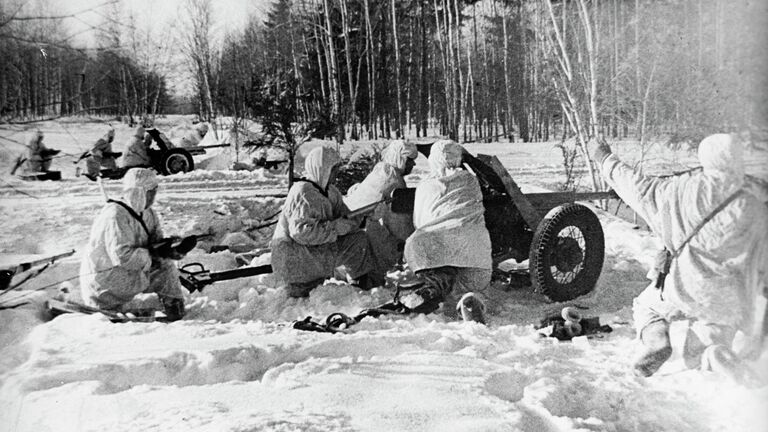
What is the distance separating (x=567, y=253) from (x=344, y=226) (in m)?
1.03

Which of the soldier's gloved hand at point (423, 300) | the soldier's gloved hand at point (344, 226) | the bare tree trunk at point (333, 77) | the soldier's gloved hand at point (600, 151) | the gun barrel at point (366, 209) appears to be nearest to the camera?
the soldier's gloved hand at point (600, 151)

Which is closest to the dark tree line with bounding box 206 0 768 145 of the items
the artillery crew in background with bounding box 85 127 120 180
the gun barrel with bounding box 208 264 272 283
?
the artillery crew in background with bounding box 85 127 120 180

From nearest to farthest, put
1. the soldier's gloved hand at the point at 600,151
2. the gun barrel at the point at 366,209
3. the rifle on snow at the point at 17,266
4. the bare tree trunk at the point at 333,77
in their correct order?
the rifle on snow at the point at 17,266, the soldier's gloved hand at the point at 600,151, the bare tree trunk at the point at 333,77, the gun barrel at the point at 366,209

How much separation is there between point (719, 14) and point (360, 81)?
122cm

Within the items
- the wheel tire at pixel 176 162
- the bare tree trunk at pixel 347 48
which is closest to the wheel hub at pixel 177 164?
the wheel tire at pixel 176 162

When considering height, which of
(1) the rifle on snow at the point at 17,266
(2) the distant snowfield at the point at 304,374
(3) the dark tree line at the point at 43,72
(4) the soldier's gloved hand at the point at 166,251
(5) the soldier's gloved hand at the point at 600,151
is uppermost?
(3) the dark tree line at the point at 43,72

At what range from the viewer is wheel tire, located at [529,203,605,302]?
2521 millimetres

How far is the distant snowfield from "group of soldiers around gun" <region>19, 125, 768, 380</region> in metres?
0.08

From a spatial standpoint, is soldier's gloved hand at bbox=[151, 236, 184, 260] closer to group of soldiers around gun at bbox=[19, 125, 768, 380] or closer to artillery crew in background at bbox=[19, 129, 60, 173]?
group of soldiers around gun at bbox=[19, 125, 768, 380]

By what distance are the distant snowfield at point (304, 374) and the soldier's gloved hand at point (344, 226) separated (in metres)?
0.51

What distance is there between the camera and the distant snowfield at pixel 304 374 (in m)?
1.45

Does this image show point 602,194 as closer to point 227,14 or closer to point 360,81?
point 360,81

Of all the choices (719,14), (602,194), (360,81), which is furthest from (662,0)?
(360,81)

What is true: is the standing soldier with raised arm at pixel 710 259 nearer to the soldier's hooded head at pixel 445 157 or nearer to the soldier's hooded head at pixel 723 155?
the soldier's hooded head at pixel 723 155
